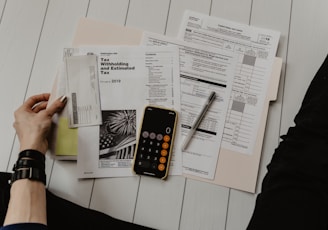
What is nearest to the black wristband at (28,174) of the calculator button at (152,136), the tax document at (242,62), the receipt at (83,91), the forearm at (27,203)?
the forearm at (27,203)

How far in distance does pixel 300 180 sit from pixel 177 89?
1.05 ft

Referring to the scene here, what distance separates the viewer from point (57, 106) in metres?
0.84

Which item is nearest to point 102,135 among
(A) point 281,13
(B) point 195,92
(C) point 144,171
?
(C) point 144,171

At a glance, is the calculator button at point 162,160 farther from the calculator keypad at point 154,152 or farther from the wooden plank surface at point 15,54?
the wooden plank surface at point 15,54

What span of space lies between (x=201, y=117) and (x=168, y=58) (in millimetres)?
151

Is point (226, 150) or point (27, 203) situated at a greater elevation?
point (226, 150)

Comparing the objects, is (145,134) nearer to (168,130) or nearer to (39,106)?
(168,130)

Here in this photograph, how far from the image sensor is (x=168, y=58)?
0.89 m

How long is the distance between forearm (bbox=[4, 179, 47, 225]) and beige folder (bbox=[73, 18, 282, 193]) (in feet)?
0.98

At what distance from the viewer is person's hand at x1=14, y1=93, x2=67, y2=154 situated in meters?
0.81

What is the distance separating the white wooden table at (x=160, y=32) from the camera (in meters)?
0.82

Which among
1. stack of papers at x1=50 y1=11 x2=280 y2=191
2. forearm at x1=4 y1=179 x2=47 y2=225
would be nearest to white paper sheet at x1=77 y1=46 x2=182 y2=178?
stack of papers at x1=50 y1=11 x2=280 y2=191

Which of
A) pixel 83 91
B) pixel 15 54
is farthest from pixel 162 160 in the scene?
pixel 15 54

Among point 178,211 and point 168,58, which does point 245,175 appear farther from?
point 168,58
